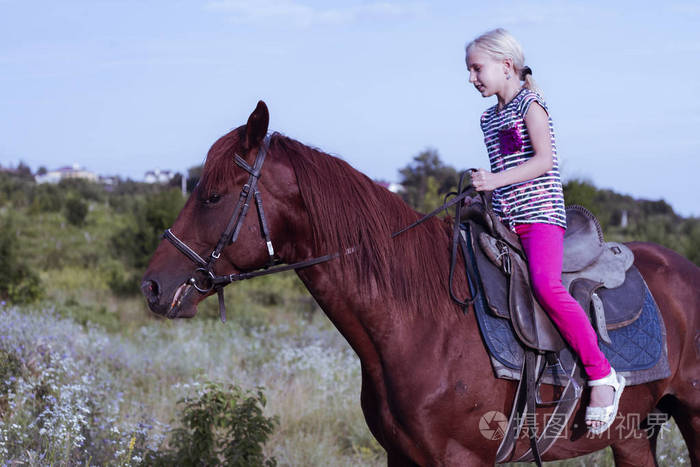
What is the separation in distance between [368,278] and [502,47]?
1.30m

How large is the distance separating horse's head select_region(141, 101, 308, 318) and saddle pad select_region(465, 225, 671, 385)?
1.01 metres

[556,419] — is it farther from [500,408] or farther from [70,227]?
[70,227]

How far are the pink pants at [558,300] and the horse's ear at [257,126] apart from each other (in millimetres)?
1383

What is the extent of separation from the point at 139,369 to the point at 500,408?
601 cm

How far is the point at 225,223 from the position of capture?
2670 mm

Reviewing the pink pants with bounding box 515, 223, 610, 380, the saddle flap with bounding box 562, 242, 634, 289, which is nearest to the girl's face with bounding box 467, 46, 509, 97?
the pink pants with bounding box 515, 223, 610, 380

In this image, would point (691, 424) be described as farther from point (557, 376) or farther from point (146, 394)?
point (146, 394)

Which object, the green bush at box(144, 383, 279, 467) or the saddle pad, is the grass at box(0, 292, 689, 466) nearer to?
the green bush at box(144, 383, 279, 467)

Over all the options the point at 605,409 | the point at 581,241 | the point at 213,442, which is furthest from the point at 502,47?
the point at 213,442

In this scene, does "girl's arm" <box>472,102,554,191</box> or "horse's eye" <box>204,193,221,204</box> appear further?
"girl's arm" <box>472,102,554,191</box>

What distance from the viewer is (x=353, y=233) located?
2775mm

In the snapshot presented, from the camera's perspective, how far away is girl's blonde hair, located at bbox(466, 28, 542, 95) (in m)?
2.96

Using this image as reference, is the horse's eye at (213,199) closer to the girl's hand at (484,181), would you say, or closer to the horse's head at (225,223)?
the horse's head at (225,223)

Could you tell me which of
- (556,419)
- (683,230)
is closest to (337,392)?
(556,419)
